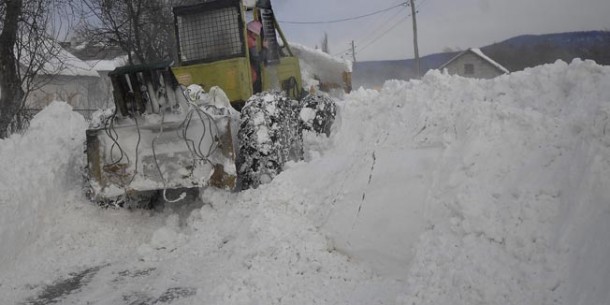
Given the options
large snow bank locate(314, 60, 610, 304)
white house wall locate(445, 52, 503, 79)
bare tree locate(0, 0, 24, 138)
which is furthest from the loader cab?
white house wall locate(445, 52, 503, 79)

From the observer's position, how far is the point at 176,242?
514 centimetres

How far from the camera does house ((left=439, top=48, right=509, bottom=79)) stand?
32125 millimetres

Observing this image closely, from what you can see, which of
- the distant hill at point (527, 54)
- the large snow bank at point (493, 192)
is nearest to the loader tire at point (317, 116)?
the large snow bank at point (493, 192)

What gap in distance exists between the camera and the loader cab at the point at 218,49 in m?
7.19

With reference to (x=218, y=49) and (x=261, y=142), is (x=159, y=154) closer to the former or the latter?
(x=261, y=142)

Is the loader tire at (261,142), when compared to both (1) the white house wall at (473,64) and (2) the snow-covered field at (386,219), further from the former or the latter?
(1) the white house wall at (473,64)

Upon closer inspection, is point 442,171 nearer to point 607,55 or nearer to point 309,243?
point 309,243

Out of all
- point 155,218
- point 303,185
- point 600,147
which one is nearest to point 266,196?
point 303,185

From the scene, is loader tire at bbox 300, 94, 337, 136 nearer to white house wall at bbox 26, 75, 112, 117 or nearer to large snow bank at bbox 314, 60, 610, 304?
large snow bank at bbox 314, 60, 610, 304

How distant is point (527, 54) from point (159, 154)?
43.7ft

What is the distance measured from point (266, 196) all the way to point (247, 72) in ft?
8.27

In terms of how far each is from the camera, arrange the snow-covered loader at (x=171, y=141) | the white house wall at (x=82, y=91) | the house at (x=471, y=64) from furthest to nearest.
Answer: the white house wall at (x=82, y=91), the house at (x=471, y=64), the snow-covered loader at (x=171, y=141)

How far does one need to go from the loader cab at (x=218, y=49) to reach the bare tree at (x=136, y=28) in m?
7.84

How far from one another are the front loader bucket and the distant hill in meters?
3.69
